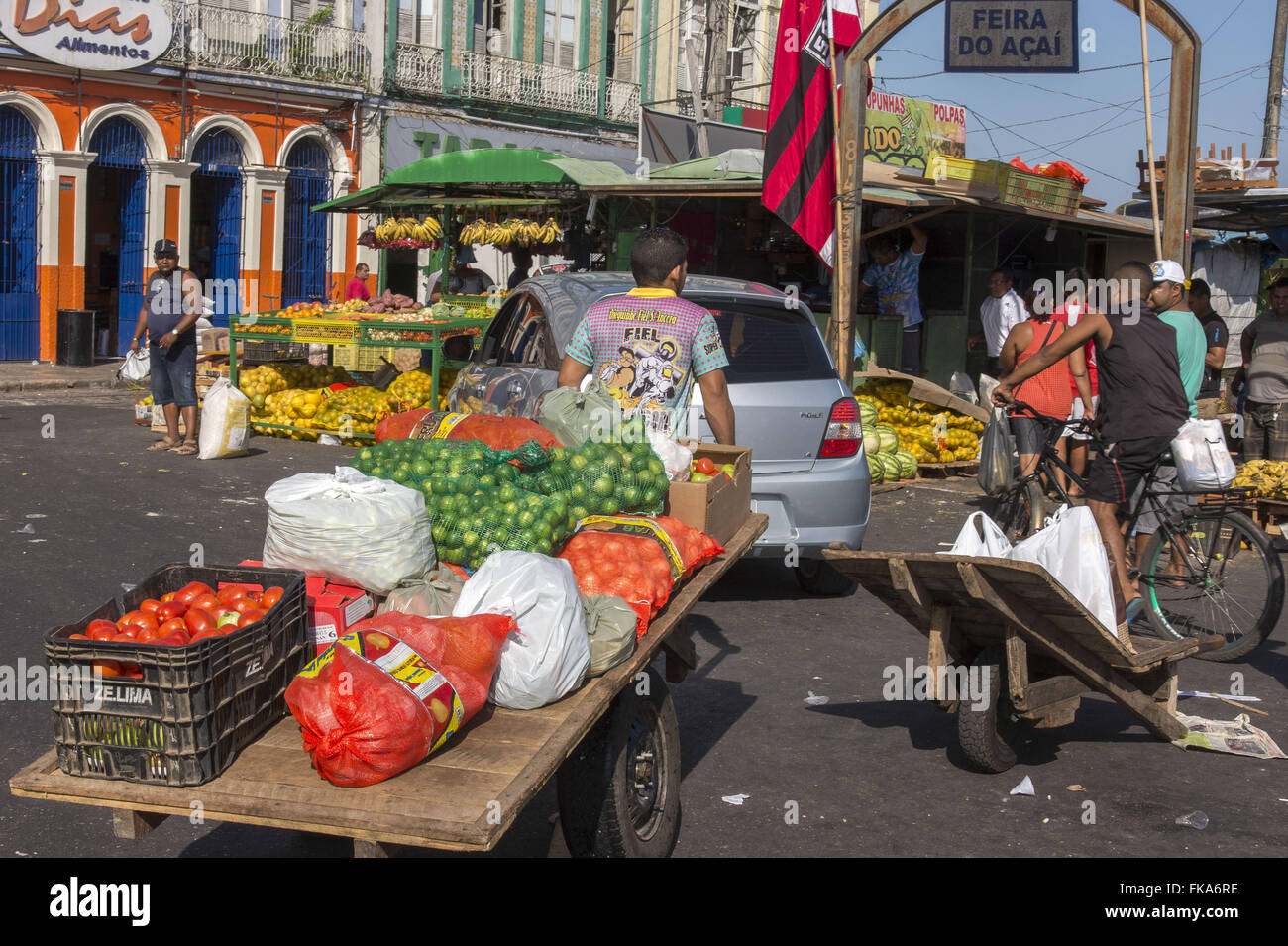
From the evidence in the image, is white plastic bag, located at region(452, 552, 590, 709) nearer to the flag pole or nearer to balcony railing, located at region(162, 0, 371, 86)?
the flag pole

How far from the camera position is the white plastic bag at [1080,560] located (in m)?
5.04

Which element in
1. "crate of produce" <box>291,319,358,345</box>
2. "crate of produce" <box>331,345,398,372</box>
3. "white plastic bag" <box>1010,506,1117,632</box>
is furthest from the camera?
"crate of produce" <box>331,345,398,372</box>

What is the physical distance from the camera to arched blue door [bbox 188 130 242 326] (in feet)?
80.4

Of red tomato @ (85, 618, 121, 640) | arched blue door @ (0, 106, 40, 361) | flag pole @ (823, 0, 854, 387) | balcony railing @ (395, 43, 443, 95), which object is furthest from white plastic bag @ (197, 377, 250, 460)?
balcony railing @ (395, 43, 443, 95)

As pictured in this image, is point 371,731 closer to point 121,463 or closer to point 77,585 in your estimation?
point 77,585

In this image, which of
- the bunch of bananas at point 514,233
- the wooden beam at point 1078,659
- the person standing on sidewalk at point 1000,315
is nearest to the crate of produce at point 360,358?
the bunch of bananas at point 514,233

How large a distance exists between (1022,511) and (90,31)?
19385 mm

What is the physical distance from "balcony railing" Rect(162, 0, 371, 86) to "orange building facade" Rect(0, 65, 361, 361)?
16.1 inches

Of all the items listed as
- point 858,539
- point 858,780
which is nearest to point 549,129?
point 858,539

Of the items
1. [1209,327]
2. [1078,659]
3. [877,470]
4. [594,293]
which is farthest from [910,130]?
[1078,659]

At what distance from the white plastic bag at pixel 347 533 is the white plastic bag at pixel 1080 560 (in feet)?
8.05

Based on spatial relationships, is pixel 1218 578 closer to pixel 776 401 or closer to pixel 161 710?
pixel 776 401
